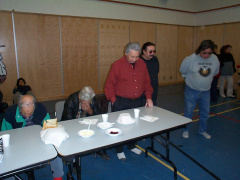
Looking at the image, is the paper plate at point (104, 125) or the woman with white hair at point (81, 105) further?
the woman with white hair at point (81, 105)

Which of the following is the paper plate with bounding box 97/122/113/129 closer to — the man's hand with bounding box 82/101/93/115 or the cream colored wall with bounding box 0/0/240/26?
the man's hand with bounding box 82/101/93/115

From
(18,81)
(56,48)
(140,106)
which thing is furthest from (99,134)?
(56,48)

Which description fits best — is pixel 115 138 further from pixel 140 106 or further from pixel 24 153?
pixel 140 106

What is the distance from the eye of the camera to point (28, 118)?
229 centimetres

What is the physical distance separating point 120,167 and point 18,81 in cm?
392

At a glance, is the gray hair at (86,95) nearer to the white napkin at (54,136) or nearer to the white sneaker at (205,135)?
the white napkin at (54,136)

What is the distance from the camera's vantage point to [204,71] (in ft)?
10.5

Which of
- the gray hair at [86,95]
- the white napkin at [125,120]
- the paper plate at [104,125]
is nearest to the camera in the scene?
the paper plate at [104,125]

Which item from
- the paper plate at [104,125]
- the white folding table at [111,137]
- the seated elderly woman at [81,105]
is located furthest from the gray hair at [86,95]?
the paper plate at [104,125]

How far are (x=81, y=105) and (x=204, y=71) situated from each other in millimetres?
2054

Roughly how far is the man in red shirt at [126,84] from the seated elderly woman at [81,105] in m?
0.27

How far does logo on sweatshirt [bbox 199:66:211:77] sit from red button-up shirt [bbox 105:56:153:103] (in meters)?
1.03

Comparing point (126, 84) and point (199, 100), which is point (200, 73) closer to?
point (199, 100)

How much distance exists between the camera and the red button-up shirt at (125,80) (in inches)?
106
